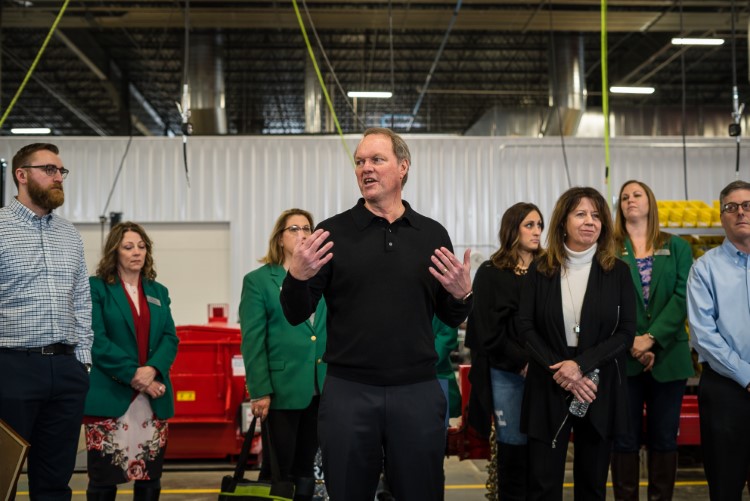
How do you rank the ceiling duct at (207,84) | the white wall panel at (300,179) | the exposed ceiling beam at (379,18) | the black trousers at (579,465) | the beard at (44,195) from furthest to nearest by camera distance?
1. the ceiling duct at (207,84)
2. the exposed ceiling beam at (379,18)
3. the white wall panel at (300,179)
4. the beard at (44,195)
5. the black trousers at (579,465)

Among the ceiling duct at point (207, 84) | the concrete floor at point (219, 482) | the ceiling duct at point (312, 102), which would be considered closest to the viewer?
the concrete floor at point (219, 482)

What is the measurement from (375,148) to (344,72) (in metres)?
14.6

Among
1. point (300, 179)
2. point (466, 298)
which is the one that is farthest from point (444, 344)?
point (300, 179)

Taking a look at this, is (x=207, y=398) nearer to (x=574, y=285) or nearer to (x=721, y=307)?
(x=574, y=285)

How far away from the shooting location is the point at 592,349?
3074 mm

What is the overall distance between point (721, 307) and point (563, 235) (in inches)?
26.8

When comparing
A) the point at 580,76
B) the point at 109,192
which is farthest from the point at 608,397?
the point at 580,76

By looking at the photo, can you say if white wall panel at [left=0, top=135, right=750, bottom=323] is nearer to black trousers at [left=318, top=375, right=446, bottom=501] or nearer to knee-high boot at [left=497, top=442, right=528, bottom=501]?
knee-high boot at [left=497, top=442, right=528, bottom=501]

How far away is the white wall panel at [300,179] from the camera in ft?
31.4

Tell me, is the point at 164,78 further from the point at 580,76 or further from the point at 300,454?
→ the point at 300,454

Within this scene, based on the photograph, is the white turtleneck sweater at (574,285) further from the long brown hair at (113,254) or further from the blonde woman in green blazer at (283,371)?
the long brown hair at (113,254)

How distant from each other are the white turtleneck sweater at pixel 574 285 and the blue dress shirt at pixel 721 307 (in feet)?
1.37

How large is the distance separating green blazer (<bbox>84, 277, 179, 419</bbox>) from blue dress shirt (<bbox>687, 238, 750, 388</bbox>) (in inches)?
93.7

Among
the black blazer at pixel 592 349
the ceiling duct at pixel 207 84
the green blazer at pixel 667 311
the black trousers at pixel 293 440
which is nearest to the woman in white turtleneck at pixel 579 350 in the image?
the black blazer at pixel 592 349
